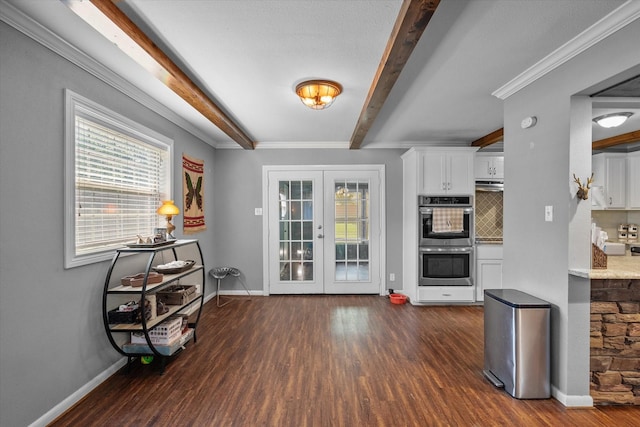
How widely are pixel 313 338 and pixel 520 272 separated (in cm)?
201

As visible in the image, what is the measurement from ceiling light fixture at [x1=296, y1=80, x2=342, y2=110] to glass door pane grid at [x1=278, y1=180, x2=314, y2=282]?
2059mm

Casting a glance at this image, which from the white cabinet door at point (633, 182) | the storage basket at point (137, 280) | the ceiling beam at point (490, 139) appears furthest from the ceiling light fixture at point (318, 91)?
the white cabinet door at point (633, 182)

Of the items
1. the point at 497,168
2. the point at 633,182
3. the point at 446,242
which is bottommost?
the point at 446,242

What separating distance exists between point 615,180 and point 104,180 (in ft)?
21.3

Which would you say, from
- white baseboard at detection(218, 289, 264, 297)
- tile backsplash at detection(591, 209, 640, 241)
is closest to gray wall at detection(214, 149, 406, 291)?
white baseboard at detection(218, 289, 264, 297)

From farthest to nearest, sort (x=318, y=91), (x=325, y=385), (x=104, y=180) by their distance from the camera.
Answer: (x=318, y=91)
(x=104, y=180)
(x=325, y=385)

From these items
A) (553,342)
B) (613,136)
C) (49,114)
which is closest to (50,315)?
(49,114)

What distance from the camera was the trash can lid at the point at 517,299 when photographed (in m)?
2.01

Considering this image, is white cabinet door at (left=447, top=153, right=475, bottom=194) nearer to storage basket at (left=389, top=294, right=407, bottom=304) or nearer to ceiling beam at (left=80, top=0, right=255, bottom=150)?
storage basket at (left=389, top=294, right=407, bottom=304)

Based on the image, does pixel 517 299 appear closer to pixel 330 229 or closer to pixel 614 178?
pixel 330 229

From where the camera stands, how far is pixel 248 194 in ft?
14.9

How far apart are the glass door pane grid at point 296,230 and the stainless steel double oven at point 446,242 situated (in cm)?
167

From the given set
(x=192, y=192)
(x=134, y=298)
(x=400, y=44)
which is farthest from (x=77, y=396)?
(x=400, y=44)

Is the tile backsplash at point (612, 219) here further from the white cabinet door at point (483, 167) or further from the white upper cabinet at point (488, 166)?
the white cabinet door at point (483, 167)
